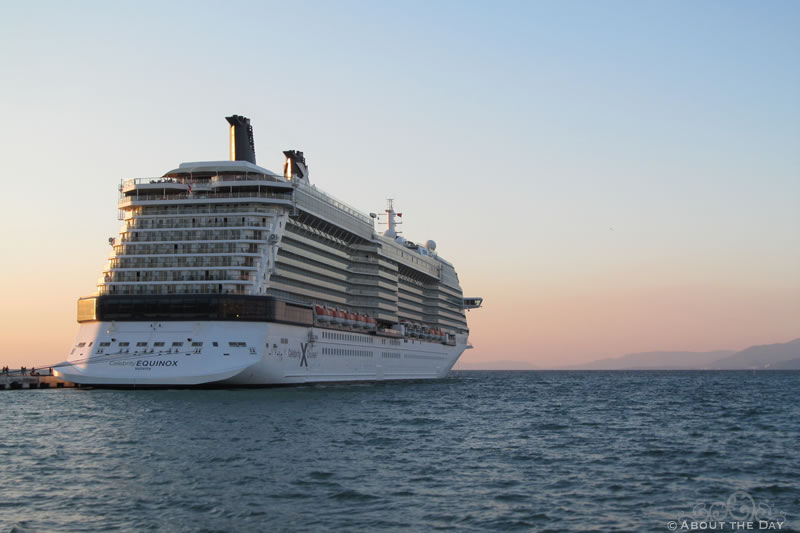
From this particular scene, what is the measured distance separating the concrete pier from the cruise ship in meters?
13.1

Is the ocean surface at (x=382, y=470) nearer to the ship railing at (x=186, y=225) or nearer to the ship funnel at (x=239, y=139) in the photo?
the ship railing at (x=186, y=225)

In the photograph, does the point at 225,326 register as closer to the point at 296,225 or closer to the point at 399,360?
the point at 296,225

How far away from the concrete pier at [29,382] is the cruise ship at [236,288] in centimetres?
1307

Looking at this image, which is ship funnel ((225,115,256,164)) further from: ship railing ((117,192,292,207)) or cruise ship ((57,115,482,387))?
ship railing ((117,192,292,207))

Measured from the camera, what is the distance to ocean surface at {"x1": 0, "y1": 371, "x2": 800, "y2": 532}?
71.1 ft

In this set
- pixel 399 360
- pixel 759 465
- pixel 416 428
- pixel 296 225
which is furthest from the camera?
pixel 399 360

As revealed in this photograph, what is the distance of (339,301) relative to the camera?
92062 mm

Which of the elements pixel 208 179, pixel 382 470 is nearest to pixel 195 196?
pixel 208 179

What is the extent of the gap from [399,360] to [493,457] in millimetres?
75837

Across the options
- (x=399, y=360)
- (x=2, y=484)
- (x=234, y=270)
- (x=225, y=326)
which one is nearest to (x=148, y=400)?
(x=225, y=326)

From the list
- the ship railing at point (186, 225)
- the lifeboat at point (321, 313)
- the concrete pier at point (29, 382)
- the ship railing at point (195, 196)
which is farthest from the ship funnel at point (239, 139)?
the concrete pier at point (29, 382)

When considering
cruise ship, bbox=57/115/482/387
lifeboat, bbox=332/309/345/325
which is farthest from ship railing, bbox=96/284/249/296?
lifeboat, bbox=332/309/345/325

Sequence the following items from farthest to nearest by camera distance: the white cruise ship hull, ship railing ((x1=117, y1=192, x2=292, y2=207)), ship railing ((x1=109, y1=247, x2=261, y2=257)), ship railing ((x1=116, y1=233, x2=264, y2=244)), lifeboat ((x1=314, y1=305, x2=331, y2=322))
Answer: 1. lifeboat ((x1=314, y1=305, x2=331, y2=322))
2. ship railing ((x1=117, y1=192, x2=292, y2=207))
3. ship railing ((x1=116, y1=233, x2=264, y2=244))
4. ship railing ((x1=109, y1=247, x2=261, y2=257))
5. the white cruise ship hull

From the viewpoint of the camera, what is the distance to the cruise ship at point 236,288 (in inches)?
2579
